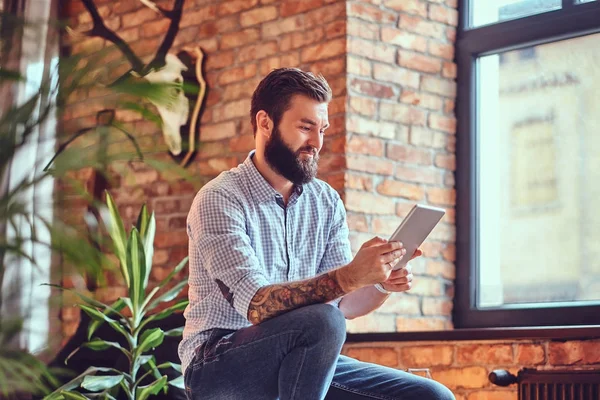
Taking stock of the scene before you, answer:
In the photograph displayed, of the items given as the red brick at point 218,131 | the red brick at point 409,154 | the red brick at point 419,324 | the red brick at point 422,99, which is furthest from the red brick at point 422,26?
the red brick at point 419,324

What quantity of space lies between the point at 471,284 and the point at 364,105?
834mm

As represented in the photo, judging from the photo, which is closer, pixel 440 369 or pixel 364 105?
pixel 440 369

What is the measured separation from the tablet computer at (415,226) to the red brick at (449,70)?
180 cm

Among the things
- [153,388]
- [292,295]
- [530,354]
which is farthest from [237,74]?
[292,295]

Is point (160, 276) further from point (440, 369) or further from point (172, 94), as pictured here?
point (172, 94)

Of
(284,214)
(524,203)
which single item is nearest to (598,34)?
(524,203)

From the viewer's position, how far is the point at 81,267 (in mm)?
667

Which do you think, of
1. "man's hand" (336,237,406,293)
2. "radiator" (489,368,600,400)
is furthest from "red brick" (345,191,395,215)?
"man's hand" (336,237,406,293)

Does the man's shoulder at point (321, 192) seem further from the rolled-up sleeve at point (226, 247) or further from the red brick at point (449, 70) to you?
the red brick at point (449, 70)

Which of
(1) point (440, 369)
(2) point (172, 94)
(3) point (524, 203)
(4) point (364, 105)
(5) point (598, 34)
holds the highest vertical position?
(5) point (598, 34)

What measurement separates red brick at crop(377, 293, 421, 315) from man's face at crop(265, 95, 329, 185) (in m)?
1.24

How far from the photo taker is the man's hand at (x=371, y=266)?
6.88 feet

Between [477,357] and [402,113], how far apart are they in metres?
1.03

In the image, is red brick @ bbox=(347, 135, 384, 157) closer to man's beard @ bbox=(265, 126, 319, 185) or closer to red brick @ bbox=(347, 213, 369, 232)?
red brick @ bbox=(347, 213, 369, 232)
